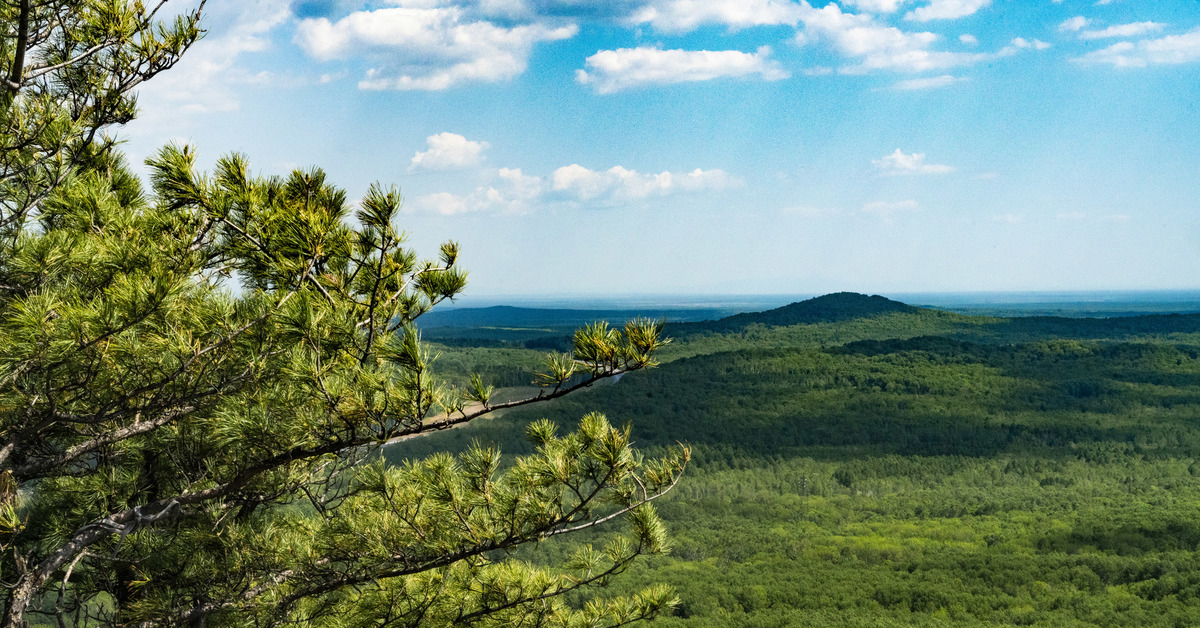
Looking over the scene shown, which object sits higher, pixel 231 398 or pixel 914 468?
pixel 231 398

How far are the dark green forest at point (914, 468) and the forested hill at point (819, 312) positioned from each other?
8.82 ft

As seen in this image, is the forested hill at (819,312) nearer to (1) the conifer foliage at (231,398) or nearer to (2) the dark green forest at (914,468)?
(2) the dark green forest at (914,468)

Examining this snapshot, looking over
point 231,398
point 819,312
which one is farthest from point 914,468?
point 231,398

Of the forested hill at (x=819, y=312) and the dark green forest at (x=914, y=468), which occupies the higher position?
the forested hill at (x=819, y=312)

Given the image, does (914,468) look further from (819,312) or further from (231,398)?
(231,398)

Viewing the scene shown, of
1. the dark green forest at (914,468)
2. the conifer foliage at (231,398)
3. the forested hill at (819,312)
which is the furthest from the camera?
the forested hill at (819,312)

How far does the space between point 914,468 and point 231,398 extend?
6516cm

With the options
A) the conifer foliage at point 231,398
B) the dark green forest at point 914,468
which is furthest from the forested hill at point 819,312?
the conifer foliage at point 231,398

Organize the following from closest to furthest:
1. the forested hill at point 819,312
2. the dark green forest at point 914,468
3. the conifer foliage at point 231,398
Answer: the conifer foliage at point 231,398 < the dark green forest at point 914,468 < the forested hill at point 819,312

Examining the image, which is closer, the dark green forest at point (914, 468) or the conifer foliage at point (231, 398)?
the conifer foliage at point (231, 398)

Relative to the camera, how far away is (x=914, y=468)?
6228 cm

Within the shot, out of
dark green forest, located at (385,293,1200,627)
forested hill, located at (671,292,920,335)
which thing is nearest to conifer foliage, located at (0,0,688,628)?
dark green forest, located at (385,293,1200,627)

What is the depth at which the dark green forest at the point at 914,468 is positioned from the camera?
128 feet

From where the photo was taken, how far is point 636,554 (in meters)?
4.80
